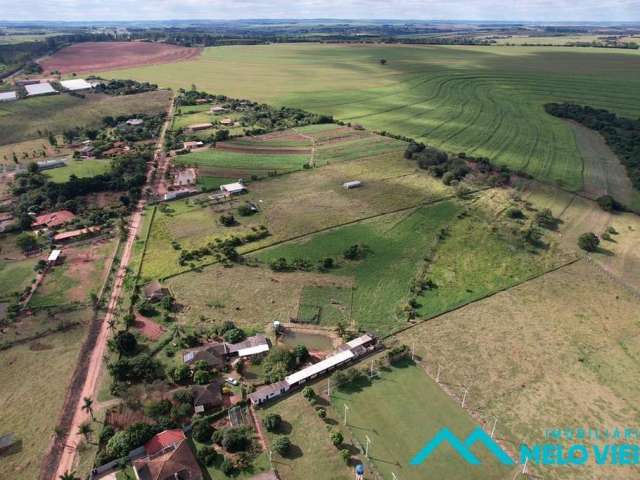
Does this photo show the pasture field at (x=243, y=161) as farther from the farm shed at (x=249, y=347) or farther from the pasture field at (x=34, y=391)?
the pasture field at (x=34, y=391)

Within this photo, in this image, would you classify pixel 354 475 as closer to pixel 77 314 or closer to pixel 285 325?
pixel 285 325

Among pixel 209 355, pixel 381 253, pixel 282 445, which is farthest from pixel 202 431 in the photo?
pixel 381 253

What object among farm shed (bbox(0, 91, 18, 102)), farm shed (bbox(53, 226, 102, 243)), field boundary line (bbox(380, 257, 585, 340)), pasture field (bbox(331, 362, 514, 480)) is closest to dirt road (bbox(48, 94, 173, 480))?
farm shed (bbox(53, 226, 102, 243))

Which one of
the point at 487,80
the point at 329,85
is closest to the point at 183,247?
the point at 329,85

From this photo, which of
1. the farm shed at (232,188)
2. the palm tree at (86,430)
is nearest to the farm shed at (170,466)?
the palm tree at (86,430)

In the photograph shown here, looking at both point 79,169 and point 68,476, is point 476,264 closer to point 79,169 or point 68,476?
point 68,476
